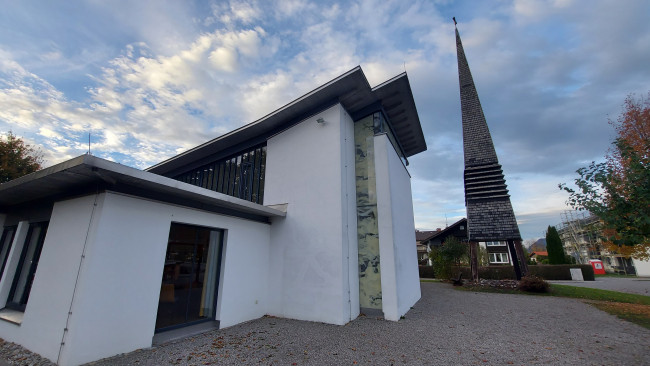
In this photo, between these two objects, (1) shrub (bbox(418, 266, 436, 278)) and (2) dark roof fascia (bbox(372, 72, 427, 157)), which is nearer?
(2) dark roof fascia (bbox(372, 72, 427, 157))

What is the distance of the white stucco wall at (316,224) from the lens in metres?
6.32

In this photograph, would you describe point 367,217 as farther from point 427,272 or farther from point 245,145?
point 427,272

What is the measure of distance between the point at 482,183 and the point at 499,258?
902 inches

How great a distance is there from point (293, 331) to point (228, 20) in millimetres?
8634

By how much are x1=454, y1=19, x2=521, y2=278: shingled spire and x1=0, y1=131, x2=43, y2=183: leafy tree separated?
29.5m

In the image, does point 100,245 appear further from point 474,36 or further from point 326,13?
point 474,36

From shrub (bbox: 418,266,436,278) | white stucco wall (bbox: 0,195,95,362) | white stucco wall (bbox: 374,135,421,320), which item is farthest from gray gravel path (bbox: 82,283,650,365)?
shrub (bbox: 418,266,436,278)

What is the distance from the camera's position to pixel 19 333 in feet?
14.2

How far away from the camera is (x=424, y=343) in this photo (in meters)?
4.69

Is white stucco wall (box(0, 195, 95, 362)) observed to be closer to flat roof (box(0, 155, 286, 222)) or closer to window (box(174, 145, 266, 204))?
flat roof (box(0, 155, 286, 222))

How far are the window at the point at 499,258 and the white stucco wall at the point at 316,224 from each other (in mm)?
31509

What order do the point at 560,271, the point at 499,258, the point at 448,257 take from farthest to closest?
the point at 499,258 < the point at 560,271 < the point at 448,257

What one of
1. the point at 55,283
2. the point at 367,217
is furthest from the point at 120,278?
the point at 367,217

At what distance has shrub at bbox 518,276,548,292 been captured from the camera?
11.2m
